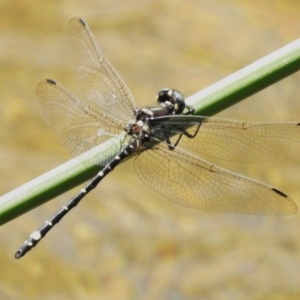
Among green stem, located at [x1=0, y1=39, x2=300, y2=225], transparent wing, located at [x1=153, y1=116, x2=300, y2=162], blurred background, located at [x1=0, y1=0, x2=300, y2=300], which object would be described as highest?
blurred background, located at [x1=0, y1=0, x2=300, y2=300]

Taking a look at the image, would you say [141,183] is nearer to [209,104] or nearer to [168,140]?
[168,140]

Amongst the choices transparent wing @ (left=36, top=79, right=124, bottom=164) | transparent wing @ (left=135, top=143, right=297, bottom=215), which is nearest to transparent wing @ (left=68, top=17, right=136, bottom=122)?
transparent wing @ (left=36, top=79, right=124, bottom=164)

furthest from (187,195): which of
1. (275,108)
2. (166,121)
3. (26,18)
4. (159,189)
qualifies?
(26,18)

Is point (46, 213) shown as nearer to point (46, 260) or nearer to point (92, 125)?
point (46, 260)

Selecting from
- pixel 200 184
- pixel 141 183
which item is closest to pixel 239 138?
pixel 200 184

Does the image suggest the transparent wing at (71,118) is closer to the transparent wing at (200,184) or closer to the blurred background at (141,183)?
the transparent wing at (200,184)

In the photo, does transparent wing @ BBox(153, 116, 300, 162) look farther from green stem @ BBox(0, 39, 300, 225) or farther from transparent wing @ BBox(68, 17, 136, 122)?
green stem @ BBox(0, 39, 300, 225)

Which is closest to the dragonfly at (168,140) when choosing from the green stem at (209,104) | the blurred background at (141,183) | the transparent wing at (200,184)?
the transparent wing at (200,184)
